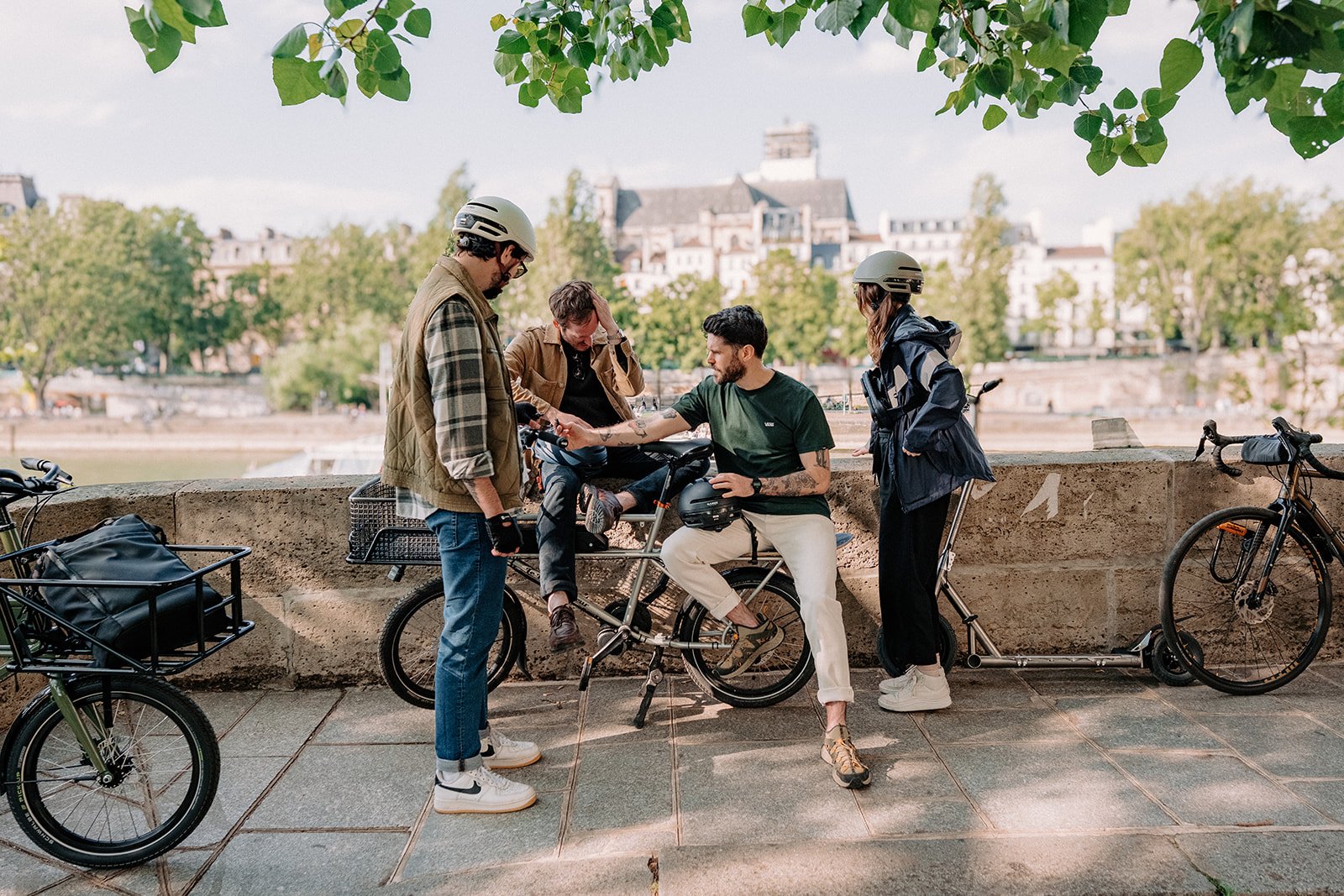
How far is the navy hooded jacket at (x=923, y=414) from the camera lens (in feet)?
12.6

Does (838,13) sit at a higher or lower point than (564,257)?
lower

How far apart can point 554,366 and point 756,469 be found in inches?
39.7

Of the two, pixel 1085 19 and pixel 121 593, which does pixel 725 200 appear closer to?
pixel 1085 19

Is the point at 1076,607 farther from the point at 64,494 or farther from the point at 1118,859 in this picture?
the point at 64,494

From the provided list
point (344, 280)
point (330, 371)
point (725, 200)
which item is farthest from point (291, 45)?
point (725, 200)

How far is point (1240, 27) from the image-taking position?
263 cm

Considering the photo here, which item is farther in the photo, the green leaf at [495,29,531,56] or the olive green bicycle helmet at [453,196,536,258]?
the green leaf at [495,29,531,56]

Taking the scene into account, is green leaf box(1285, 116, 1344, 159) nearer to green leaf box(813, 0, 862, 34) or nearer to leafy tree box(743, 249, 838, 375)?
green leaf box(813, 0, 862, 34)

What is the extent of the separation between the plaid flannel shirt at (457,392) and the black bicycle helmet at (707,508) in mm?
979

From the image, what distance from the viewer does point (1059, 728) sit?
13.1 ft

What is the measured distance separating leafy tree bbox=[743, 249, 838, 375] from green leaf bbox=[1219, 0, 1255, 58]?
75447mm

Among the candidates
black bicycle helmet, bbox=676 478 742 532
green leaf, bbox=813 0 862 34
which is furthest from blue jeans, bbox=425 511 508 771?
green leaf, bbox=813 0 862 34

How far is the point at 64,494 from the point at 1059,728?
13.8 ft

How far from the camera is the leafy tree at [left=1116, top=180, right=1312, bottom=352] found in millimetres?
70500
